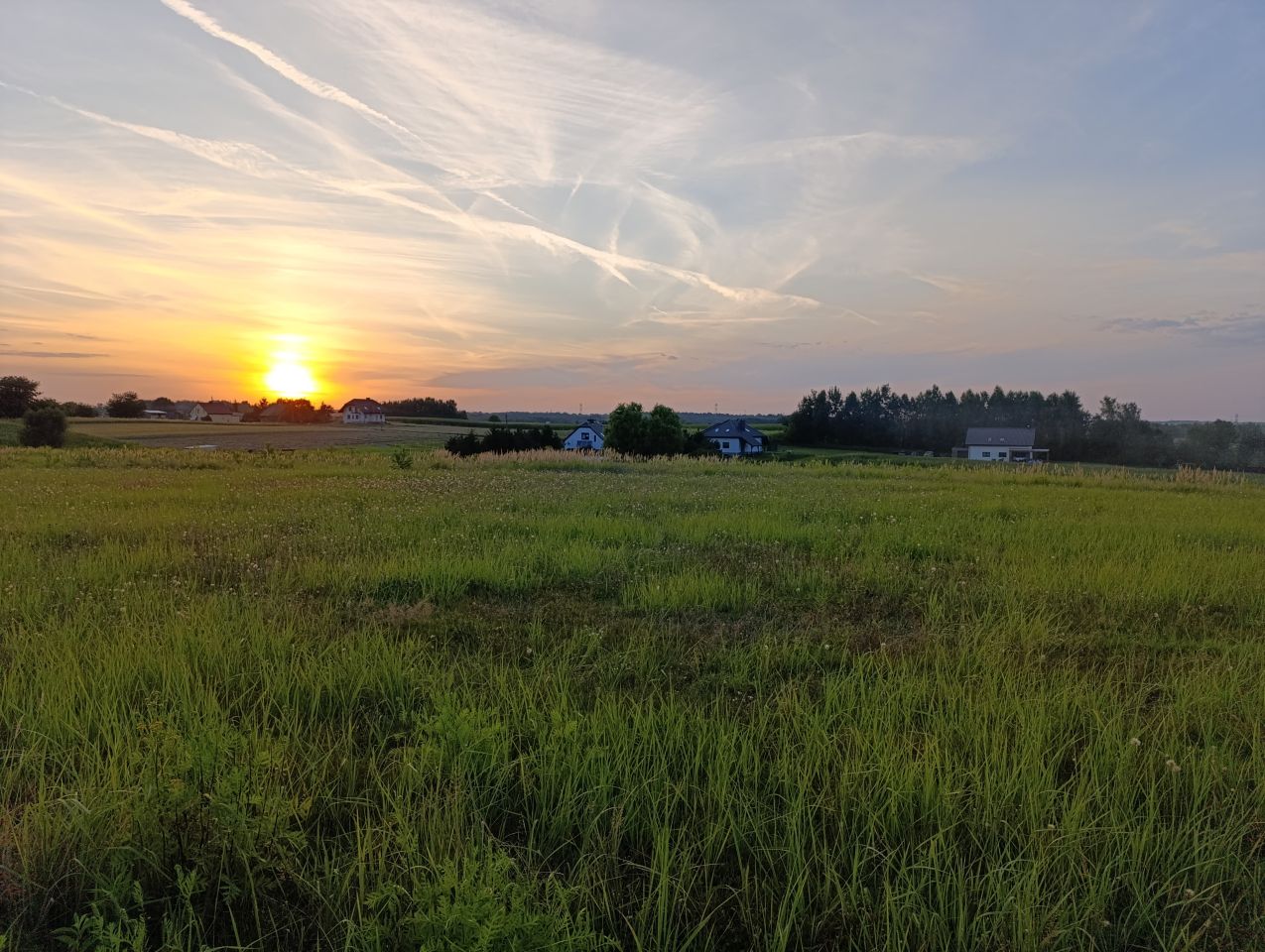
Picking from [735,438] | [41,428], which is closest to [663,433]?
[735,438]

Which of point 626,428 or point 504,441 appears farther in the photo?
point 626,428

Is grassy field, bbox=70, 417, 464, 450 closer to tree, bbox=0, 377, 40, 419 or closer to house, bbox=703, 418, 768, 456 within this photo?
tree, bbox=0, 377, 40, 419

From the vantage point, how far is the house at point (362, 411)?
120m

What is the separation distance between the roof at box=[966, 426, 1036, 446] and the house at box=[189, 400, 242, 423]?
12790 centimetres

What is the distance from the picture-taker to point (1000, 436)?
263 feet

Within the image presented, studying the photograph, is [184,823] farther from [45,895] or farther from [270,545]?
[270,545]

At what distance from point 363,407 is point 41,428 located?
69271mm

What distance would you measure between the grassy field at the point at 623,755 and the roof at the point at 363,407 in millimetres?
125909

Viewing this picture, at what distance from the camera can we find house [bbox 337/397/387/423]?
120 m

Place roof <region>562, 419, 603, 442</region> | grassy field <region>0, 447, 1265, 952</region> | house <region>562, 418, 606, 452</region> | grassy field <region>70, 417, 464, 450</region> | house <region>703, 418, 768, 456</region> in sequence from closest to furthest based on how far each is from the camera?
grassy field <region>0, 447, 1265, 952</region> → grassy field <region>70, 417, 464, 450</region> → house <region>562, 418, 606, 452</region> → roof <region>562, 419, 603, 442</region> → house <region>703, 418, 768, 456</region>

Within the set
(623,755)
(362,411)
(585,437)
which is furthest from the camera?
(362,411)

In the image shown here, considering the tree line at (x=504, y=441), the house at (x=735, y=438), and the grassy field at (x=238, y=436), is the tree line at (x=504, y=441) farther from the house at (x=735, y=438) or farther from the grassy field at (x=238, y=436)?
the house at (x=735, y=438)

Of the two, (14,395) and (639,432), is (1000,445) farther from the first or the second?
(14,395)

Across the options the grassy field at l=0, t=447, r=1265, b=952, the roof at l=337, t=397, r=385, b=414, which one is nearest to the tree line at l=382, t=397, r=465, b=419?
the roof at l=337, t=397, r=385, b=414
